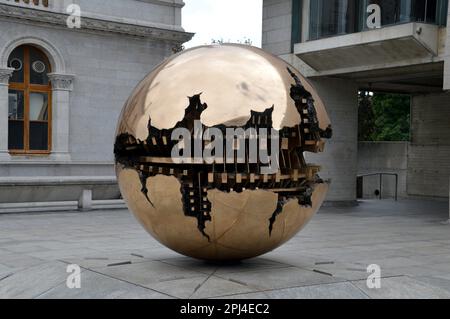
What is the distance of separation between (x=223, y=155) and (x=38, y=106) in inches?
664

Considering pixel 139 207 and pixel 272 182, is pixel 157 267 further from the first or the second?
pixel 272 182

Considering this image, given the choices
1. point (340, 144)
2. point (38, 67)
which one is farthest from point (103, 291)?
point (38, 67)

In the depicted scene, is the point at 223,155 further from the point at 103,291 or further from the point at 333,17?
the point at 333,17

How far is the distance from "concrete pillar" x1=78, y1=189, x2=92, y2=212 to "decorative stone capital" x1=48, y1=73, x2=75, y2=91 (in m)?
A: 4.90

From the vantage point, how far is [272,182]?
7137mm

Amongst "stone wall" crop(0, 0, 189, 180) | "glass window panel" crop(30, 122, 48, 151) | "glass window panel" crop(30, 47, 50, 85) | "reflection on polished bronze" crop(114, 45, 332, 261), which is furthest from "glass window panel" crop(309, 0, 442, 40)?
"reflection on polished bronze" crop(114, 45, 332, 261)

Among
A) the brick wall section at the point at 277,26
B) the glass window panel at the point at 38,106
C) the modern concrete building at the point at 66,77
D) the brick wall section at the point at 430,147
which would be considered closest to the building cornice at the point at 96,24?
the modern concrete building at the point at 66,77

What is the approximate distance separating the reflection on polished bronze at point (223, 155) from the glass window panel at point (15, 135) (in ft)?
50.9

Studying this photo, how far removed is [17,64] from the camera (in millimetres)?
21984

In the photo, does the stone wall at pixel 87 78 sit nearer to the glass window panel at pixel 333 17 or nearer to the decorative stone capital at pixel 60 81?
the decorative stone capital at pixel 60 81

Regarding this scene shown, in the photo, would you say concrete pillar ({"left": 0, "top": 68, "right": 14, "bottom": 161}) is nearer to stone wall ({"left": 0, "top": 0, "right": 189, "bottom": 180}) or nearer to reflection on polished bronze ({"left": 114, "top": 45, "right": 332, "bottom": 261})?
stone wall ({"left": 0, "top": 0, "right": 189, "bottom": 180})

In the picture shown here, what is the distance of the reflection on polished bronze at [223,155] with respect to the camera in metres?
6.93
